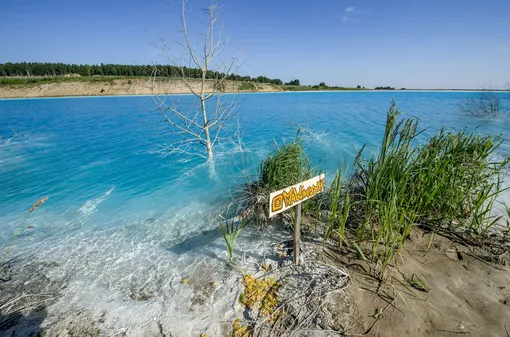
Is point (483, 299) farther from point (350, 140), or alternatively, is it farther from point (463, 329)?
point (350, 140)

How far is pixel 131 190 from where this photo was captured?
680cm

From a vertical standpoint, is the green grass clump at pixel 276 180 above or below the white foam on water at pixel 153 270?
above

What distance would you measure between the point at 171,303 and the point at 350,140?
1170 cm

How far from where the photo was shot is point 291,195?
2373mm

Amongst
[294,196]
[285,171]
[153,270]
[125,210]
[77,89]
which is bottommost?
[125,210]

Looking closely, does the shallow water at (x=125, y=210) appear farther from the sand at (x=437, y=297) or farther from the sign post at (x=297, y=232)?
the sand at (x=437, y=297)

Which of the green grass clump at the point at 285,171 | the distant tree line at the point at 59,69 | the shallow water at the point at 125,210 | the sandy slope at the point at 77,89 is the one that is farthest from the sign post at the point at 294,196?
the distant tree line at the point at 59,69

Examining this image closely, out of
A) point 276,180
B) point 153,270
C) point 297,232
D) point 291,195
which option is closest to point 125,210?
point 153,270

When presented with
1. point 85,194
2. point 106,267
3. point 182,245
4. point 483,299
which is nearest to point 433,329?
point 483,299

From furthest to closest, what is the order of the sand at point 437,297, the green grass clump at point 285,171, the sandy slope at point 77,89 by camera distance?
the sandy slope at point 77,89 → the green grass clump at point 285,171 → the sand at point 437,297

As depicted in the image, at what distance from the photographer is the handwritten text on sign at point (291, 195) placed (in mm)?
2232

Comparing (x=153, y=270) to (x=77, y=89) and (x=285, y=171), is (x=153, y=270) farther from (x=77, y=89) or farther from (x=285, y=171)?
(x=77, y=89)

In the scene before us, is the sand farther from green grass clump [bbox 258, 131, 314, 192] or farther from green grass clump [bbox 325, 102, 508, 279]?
green grass clump [bbox 258, 131, 314, 192]

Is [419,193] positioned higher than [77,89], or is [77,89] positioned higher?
[77,89]
